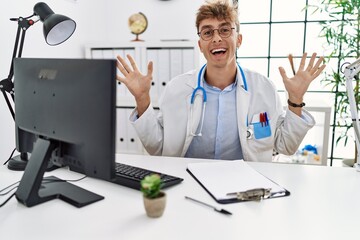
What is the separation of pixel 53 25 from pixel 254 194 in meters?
0.94

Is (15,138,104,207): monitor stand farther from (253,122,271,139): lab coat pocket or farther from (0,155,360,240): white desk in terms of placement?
(253,122,271,139): lab coat pocket

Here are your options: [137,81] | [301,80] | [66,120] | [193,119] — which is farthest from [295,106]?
[66,120]

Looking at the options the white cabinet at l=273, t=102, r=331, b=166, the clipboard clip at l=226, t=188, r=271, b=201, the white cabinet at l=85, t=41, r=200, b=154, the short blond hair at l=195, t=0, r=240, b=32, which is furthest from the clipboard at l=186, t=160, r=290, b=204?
the white cabinet at l=85, t=41, r=200, b=154

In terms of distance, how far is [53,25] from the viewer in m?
1.23

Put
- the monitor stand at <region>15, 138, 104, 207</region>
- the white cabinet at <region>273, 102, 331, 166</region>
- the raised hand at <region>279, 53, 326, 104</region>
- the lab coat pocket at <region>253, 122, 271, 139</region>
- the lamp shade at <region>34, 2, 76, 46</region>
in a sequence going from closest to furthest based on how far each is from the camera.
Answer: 1. the monitor stand at <region>15, 138, 104, 207</region>
2. the lamp shade at <region>34, 2, 76, 46</region>
3. the raised hand at <region>279, 53, 326, 104</region>
4. the lab coat pocket at <region>253, 122, 271, 139</region>
5. the white cabinet at <region>273, 102, 331, 166</region>

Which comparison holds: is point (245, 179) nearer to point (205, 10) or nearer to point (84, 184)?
point (84, 184)

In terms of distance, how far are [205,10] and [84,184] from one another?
0.99 metres

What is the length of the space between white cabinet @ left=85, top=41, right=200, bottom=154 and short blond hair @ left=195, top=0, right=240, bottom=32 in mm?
895

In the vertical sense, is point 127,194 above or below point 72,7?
below

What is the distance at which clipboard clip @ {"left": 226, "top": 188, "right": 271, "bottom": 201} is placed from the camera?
99 centimetres

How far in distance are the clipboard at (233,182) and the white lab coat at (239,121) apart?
310 mm

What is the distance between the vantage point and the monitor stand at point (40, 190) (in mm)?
954

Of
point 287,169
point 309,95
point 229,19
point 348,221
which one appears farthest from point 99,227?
point 309,95

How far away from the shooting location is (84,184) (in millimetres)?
1123
